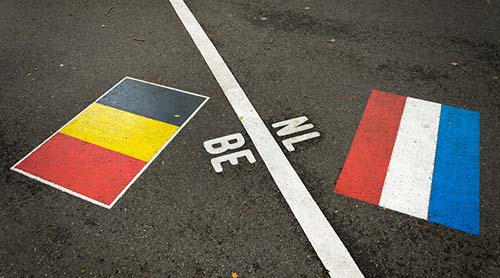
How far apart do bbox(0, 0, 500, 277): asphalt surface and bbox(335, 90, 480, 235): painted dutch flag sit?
97mm

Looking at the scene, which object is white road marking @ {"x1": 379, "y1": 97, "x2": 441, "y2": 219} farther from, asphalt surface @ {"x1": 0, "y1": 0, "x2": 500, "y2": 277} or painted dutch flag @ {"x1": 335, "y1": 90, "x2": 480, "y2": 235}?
asphalt surface @ {"x1": 0, "y1": 0, "x2": 500, "y2": 277}

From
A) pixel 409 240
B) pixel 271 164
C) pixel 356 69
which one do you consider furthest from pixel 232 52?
pixel 409 240

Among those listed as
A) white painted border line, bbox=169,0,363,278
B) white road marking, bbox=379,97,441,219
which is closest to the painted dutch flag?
white road marking, bbox=379,97,441,219

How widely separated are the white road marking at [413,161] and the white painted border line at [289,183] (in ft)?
1.96

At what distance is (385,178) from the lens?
10.4 feet

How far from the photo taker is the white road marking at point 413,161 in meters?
2.97

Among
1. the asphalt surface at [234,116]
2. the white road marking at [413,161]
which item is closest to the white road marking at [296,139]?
the asphalt surface at [234,116]

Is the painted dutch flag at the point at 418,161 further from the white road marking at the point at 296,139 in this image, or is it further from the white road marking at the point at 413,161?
the white road marking at the point at 296,139

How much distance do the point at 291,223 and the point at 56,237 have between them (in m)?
1.86

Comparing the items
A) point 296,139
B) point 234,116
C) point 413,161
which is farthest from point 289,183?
point 413,161

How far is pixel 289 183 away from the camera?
10.3 feet

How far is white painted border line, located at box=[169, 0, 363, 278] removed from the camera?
2605 millimetres

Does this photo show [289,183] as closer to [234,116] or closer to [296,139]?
[296,139]

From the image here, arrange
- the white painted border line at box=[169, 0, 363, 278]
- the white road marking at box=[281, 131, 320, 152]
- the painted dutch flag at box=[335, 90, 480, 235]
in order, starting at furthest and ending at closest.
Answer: the white road marking at box=[281, 131, 320, 152], the painted dutch flag at box=[335, 90, 480, 235], the white painted border line at box=[169, 0, 363, 278]
